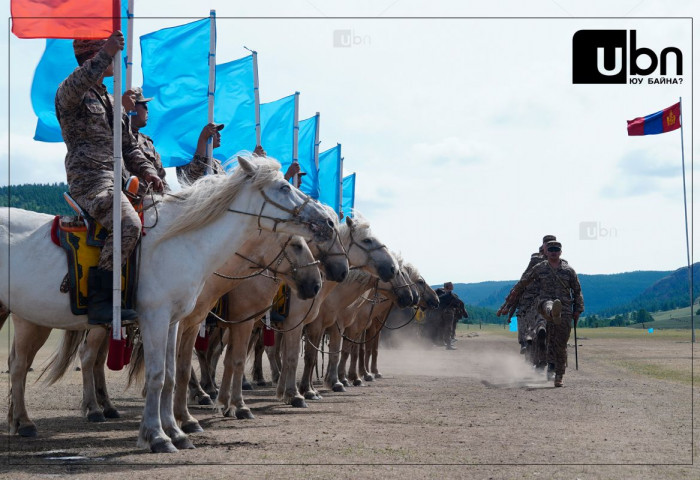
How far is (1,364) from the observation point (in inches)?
890

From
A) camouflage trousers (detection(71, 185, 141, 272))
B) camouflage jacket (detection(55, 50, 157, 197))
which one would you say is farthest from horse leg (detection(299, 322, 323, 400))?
camouflage trousers (detection(71, 185, 141, 272))

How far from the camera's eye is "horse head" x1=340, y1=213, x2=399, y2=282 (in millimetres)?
14711

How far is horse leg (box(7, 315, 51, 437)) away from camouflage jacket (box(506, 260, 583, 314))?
36.5 ft

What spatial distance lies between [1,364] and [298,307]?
1150 cm

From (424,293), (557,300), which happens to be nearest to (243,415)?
(557,300)

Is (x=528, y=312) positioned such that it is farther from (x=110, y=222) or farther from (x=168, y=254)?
(x=110, y=222)

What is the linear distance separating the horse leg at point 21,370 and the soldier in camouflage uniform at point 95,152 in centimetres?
170

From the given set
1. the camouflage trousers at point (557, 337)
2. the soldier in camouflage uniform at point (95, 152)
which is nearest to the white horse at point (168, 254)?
the soldier in camouflage uniform at point (95, 152)

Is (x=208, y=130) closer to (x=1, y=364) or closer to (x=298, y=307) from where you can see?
(x=298, y=307)

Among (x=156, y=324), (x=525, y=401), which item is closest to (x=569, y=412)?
(x=525, y=401)

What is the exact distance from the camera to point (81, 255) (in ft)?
27.3

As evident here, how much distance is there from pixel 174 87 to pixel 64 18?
757 centimetres

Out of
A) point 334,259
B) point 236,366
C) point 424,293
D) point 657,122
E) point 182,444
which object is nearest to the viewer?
point 182,444

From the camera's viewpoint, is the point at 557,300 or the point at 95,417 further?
the point at 557,300
